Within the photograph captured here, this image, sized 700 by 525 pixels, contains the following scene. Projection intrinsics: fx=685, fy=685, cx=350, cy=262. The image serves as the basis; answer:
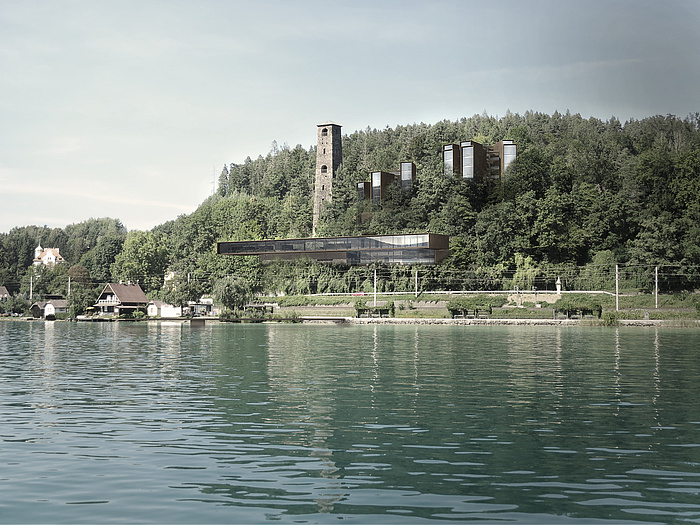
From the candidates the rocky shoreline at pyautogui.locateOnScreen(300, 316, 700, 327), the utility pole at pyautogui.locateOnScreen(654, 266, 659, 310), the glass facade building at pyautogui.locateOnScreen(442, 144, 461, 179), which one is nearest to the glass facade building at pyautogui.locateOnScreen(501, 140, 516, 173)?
the glass facade building at pyautogui.locateOnScreen(442, 144, 461, 179)

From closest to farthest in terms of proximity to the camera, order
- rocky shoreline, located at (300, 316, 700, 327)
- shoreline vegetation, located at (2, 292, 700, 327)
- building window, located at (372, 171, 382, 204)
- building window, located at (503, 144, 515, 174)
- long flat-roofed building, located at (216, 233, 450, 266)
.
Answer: rocky shoreline, located at (300, 316, 700, 327) < shoreline vegetation, located at (2, 292, 700, 327) < long flat-roofed building, located at (216, 233, 450, 266) < building window, located at (503, 144, 515, 174) < building window, located at (372, 171, 382, 204)

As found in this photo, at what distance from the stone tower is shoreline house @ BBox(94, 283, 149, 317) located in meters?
33.9

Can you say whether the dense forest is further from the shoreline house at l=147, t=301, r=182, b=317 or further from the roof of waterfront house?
the roof of waterfront house

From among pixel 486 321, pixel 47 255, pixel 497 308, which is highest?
pixel 47 255

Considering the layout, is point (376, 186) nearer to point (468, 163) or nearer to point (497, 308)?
point (468, 163)

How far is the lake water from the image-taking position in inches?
406

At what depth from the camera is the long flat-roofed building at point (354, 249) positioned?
101312 mm

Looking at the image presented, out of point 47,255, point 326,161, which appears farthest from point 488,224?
point 47,255

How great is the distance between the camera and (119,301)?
363ft

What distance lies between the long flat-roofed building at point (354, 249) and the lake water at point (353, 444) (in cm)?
7154

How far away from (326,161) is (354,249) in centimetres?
2719

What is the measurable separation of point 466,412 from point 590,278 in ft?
248

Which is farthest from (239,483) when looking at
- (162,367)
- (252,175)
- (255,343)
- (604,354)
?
(252,175)

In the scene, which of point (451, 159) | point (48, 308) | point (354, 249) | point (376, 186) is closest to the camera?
point (354, 249)
